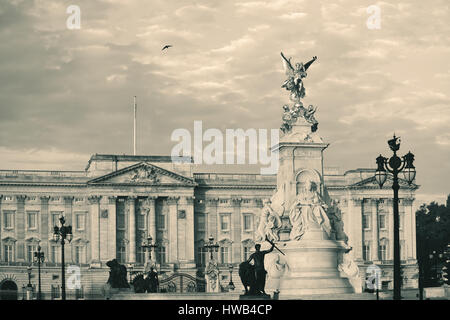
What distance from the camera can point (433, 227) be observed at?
145 metres

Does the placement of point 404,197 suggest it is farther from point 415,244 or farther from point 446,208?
point 446,208

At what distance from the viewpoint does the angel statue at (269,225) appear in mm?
59344

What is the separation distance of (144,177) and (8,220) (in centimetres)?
1713

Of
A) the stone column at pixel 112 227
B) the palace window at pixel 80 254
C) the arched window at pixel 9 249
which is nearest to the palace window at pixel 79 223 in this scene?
the palace window at pixel 80 254

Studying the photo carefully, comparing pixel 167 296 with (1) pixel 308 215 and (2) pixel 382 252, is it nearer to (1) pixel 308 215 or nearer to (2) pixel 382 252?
(1) pixel 308 215

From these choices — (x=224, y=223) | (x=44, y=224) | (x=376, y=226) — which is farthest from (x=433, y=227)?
(x=44, y=224)

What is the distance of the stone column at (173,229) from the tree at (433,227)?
29273 millimetres

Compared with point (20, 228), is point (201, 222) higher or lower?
higher

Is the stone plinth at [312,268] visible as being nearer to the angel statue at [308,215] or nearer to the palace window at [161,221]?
the angel statue at [308,215]

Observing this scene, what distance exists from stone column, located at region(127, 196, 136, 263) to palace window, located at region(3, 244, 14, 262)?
1394 centimetres

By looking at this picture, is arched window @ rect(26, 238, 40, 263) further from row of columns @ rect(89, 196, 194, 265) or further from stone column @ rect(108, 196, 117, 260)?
stone column @ rect(108, 196, 117, 260)

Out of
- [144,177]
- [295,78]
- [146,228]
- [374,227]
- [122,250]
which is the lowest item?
[122,250]
